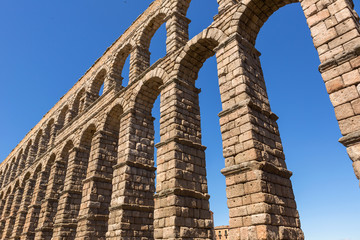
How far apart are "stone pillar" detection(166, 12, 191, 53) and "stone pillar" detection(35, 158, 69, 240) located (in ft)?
38.0

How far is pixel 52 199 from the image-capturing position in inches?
651

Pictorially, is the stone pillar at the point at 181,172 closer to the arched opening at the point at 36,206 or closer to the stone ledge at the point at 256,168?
the stone ledge at the point at 256,168

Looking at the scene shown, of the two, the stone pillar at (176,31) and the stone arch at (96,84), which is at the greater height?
the stone arch at (96,84)

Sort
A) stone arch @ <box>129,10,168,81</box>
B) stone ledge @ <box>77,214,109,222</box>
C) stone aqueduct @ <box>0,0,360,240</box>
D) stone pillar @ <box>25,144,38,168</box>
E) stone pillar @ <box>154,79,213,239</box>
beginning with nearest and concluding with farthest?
stone aqueduct @ <box>0,0,360,240</box> → stone pillar @ <box>154,79,213,239</box> → stone ledge @ <box>77,214,109,222</box> → stone arch @ <box>129,10,168,81</box> → stone pillar @ <box>25,144,38,168</box>

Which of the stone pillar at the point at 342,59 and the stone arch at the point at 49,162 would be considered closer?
the stone pillar at the point at 342,59

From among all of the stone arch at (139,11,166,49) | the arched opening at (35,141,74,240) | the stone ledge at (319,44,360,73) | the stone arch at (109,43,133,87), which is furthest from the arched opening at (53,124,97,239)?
the stone ledge at (319,44,360,73)

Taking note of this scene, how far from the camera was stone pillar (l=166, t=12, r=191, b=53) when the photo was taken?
11.3 meters

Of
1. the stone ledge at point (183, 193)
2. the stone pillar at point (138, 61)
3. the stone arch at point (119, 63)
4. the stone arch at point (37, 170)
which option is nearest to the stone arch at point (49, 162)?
the stone arch at point (37, 170)

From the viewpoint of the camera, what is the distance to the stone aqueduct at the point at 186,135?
5.62m

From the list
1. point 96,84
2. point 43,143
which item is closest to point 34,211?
point 43,143

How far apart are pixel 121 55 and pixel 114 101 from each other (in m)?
4.31

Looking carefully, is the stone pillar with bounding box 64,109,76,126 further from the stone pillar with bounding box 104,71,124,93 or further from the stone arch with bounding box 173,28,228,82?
the stone arch with bounding box 173,28,228,82

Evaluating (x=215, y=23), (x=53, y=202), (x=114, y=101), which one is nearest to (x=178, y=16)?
(x=215, y=23)

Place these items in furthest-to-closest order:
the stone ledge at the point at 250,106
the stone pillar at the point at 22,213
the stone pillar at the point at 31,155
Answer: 1. the stone pillar at the point at 31,155
2. the stone pillar at the point at 22,213
3. the stone ledge at the point at 250,106
